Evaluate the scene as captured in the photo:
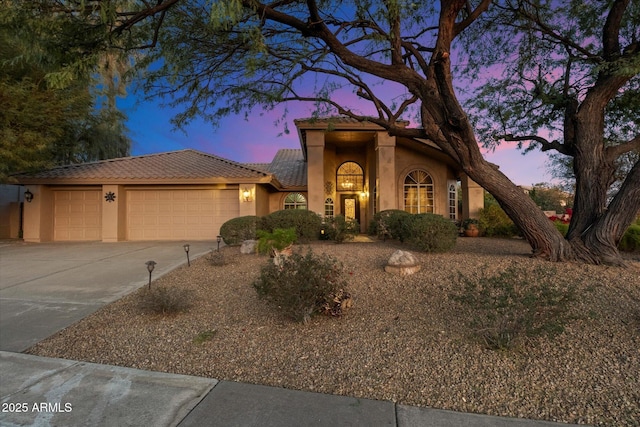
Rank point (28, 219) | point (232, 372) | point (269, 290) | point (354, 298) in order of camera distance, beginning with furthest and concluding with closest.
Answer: point (28, 219) → point (354, 298) → point (269, 290) → point (232, 372)

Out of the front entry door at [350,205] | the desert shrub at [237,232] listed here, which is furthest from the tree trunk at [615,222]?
the front entry door at [350,205]

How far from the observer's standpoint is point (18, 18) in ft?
14.8

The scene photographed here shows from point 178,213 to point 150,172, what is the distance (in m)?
1.93

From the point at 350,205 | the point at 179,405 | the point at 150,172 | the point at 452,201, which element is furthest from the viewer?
the point at 350,205

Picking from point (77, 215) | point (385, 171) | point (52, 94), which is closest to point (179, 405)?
point (385, 171)

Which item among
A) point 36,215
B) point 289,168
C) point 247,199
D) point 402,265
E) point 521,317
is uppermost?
point 289,168

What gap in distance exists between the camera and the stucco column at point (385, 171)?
43.3 feet

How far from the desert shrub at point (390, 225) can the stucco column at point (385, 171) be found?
5.98 feet

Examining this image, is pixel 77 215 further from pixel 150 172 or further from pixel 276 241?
pixel 276 241

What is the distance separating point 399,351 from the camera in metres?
3.25

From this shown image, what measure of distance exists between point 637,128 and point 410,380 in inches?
396

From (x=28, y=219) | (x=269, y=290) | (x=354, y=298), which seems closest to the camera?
(x=269, y=290)

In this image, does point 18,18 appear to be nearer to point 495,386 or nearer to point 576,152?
point 495,386

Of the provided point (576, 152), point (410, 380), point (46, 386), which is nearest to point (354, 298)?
point (410, 380)
